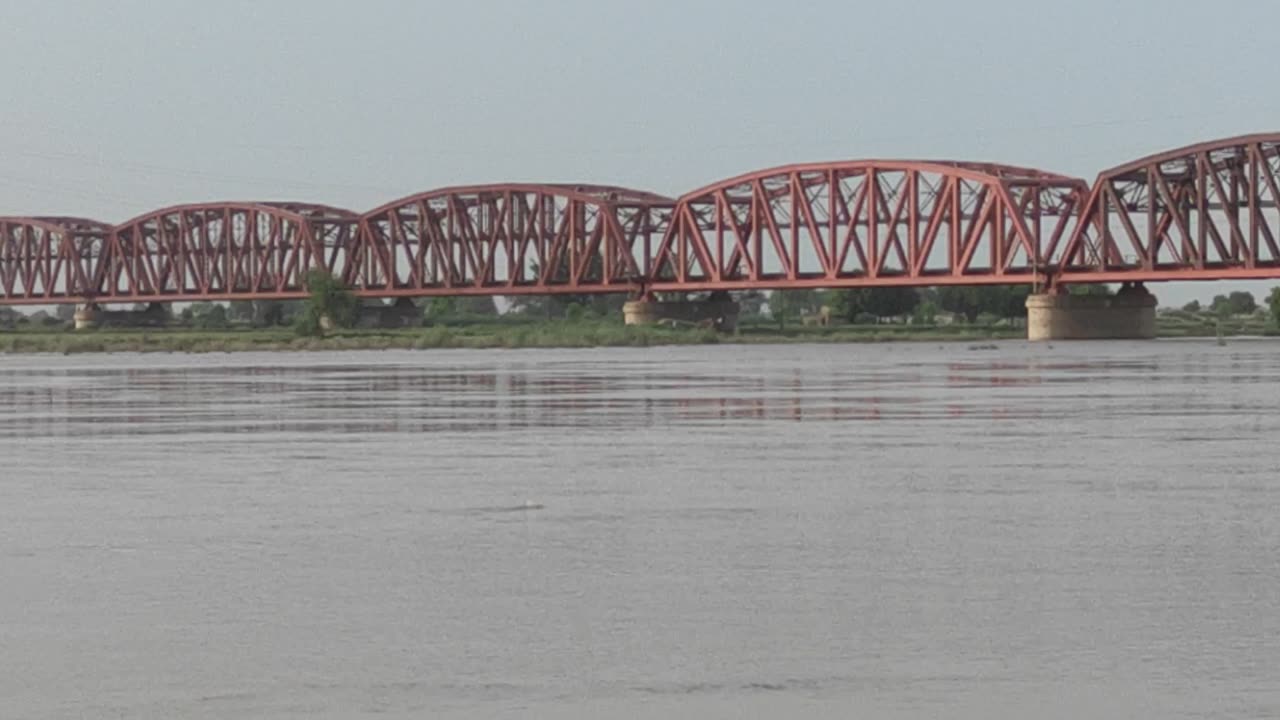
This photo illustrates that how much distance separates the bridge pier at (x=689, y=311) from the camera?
168 metres

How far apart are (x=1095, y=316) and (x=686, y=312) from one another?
40362mm

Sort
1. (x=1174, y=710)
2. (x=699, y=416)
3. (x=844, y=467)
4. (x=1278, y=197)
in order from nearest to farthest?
(x=1174, y=710), (x=844, y=467), (x=699, y=416), (x=1278, y=197)

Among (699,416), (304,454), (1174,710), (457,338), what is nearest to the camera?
(1174,710)

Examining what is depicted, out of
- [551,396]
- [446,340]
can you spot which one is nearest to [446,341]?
[446,340]

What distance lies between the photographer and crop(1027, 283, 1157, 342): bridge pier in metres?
137

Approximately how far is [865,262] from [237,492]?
13839 centimetres

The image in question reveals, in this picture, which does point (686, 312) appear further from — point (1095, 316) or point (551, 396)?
point (551, 396)

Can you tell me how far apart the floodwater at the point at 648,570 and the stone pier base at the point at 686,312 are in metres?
136

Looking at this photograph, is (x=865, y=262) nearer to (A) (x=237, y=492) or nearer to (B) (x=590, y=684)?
(A) (x=237, y=492)

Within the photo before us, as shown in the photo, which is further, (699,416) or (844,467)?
(699,416)

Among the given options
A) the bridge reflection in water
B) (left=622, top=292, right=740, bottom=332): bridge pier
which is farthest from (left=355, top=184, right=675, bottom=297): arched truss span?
the bridge reflection in water

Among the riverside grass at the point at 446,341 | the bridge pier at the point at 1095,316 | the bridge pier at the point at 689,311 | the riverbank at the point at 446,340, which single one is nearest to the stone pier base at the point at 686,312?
the bridge pier at the point at 689,311

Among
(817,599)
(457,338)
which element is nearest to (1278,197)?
(457,338)

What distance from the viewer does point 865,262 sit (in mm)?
157750
